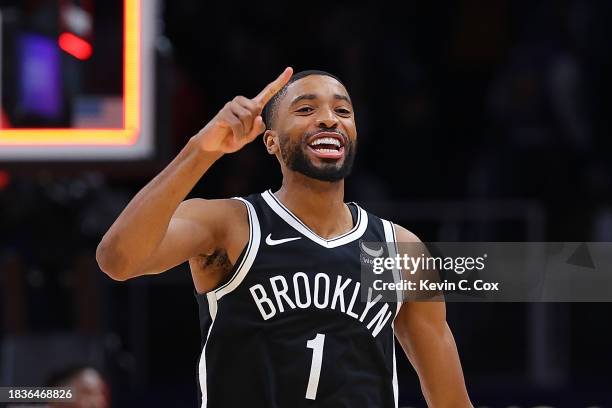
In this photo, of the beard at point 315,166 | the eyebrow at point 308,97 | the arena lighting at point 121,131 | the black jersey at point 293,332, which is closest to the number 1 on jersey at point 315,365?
the black jersey at point 293,332

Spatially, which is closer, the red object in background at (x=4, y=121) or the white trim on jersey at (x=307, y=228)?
the white trim on jersey at (x=307, y=228)

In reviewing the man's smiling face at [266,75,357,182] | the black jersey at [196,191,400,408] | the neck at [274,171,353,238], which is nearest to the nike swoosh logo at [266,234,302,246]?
the black jersey at [196,191,400,408]

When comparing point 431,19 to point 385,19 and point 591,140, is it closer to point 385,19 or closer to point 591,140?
point 385,19

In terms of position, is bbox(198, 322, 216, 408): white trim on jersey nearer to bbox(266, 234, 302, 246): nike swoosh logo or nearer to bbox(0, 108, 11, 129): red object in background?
bbox(266, 234, 302, 246): nike swoosh logo

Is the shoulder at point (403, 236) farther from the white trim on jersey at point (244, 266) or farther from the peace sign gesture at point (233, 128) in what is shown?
the peace sign gesture at point (233, 128)

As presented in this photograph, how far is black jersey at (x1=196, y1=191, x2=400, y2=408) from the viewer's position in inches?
144

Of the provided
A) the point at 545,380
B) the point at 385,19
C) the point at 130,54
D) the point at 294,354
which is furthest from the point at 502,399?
the point at 385,19

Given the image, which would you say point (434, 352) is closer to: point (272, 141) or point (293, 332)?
point (293, 332)

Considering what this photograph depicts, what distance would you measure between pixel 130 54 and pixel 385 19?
484cm

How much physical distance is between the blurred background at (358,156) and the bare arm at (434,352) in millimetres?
1909

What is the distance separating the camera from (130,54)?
5715 millimetres

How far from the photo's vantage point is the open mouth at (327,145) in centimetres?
385

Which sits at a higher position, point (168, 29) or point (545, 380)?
point (168, 29)

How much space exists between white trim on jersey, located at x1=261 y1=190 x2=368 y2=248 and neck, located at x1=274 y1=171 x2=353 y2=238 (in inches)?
1.0
